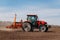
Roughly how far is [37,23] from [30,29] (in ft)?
4.00

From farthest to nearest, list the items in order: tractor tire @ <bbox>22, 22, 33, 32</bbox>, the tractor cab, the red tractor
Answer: the tractor cab < the red tractor < tractor tire @ <bbox>22, 22, 33, 32</bbox>

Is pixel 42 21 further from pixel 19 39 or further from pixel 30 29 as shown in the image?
pixel 19 39

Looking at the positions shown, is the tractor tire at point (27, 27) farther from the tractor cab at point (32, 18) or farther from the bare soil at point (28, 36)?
the bare soil at point (28, 36)

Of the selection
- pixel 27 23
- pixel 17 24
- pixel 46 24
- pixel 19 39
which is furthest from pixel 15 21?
pixel 19 39

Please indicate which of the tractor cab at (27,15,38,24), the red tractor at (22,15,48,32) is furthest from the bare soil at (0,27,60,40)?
the tractor cab at (27,15,38,24)

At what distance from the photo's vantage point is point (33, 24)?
27766 mm

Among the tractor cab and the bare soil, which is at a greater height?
the tractor cab

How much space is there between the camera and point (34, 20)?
91.0 feet

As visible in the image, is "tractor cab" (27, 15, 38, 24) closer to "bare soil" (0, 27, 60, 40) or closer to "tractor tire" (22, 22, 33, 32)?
"tractor tire" (22, 22, 33, 32)

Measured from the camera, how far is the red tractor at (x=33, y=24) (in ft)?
90.0

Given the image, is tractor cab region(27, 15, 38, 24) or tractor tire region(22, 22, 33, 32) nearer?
tractor tire region(22, 22, 33, 32)

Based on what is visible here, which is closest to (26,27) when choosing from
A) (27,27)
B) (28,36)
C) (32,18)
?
(27,27)

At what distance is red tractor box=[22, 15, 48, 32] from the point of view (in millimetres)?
27417

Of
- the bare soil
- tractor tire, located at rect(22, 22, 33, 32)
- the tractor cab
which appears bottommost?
the bare soil
